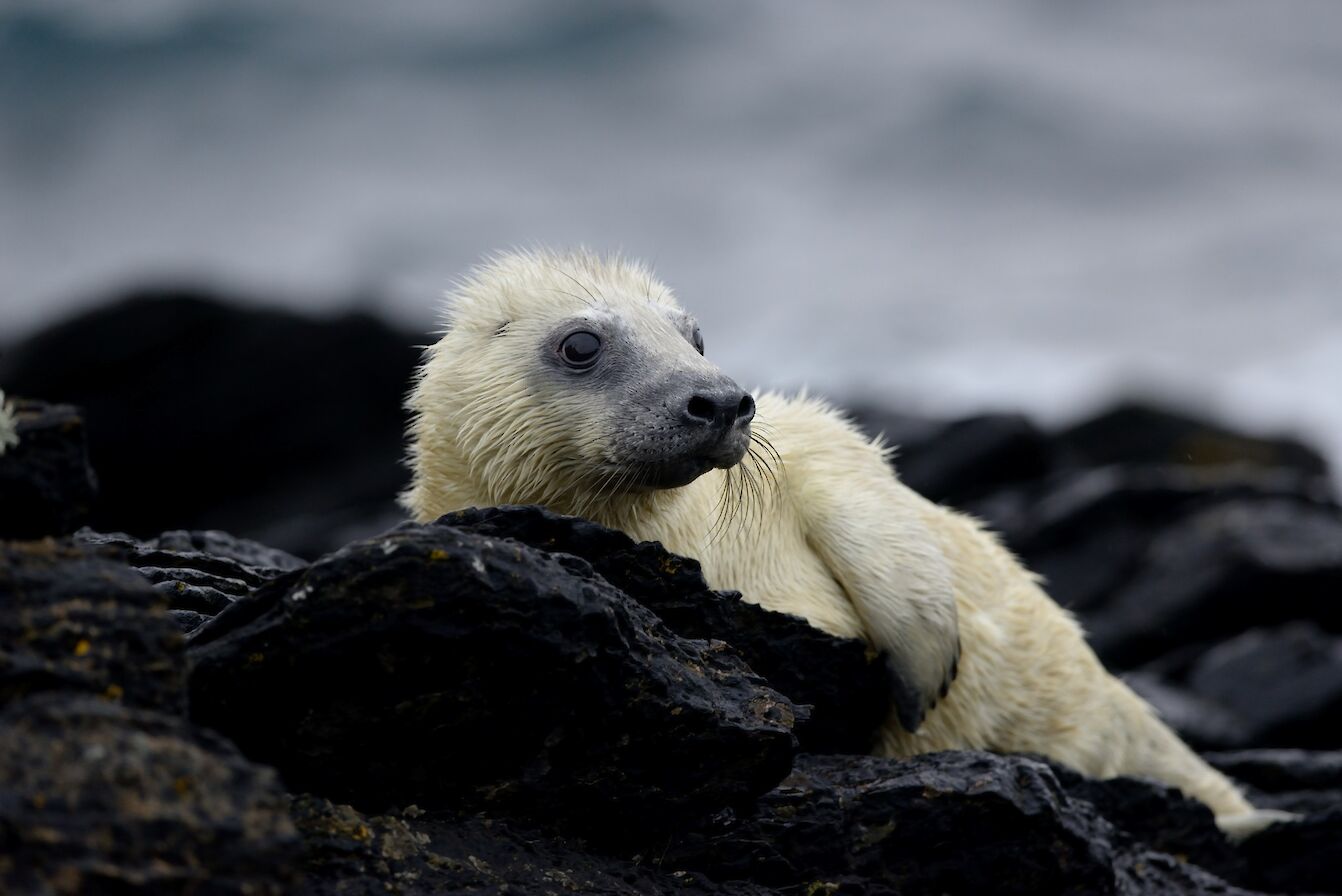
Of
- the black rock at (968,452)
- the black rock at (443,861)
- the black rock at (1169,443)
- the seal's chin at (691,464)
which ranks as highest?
the black rock at (1169,443)

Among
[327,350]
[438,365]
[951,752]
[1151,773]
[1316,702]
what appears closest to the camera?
[951,752]

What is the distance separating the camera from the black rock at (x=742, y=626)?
16.8 feet

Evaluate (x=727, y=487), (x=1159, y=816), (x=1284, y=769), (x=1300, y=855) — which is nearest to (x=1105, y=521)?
(x=1284, y=769)

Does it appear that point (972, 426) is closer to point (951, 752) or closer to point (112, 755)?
point (951, 752)

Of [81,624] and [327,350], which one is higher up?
[327,350]

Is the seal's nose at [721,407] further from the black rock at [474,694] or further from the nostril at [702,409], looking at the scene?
the black rock at [474,694]

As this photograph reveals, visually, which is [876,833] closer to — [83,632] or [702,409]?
[702,409]

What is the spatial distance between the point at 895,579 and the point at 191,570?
9.59 feet

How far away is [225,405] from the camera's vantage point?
2194cm

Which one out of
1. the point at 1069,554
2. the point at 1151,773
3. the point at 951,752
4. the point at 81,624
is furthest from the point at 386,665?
the point at 1069,554

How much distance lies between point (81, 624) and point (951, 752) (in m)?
3.41

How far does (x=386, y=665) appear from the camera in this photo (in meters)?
4.10

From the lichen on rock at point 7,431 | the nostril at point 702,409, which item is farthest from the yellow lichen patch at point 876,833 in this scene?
the lichen on rock at point 7,431

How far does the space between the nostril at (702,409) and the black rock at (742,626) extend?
1.70ft
